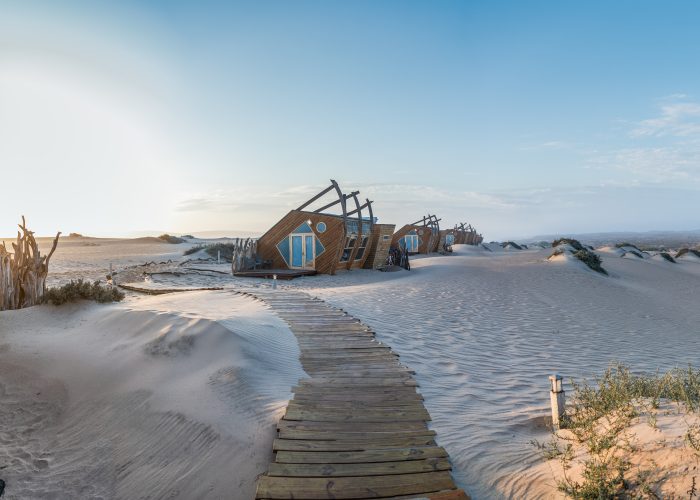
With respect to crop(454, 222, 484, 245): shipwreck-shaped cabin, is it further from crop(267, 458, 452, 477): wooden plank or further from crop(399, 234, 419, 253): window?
crop(267, 458, 452, 477): wooden plank

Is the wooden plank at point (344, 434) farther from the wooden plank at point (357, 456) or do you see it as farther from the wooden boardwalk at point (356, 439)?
the wooden plank at point (357, 456)

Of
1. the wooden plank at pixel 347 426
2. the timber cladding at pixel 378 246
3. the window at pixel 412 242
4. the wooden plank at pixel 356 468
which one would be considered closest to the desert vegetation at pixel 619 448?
the wooden plank at pixel 356 468

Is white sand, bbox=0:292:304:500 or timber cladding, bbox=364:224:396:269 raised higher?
timber cladding, bbox=364:224:396:269

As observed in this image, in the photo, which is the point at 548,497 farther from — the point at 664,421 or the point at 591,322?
the point at 591,322

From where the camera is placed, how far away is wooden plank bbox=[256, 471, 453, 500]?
3.30m

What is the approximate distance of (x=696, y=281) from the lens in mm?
21906

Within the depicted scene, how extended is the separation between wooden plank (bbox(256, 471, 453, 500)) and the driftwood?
9008 mm

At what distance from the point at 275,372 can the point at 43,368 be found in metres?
4.06

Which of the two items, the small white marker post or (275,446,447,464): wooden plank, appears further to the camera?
the small white marker post

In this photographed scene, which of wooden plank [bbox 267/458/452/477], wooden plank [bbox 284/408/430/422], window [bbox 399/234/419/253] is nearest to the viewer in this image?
wooden plank [bbox 267/458/452/477]

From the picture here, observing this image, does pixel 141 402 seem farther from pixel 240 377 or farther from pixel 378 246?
pixel 378 246

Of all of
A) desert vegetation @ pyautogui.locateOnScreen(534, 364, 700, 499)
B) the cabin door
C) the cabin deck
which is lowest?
desert vegetation @ pyautogui.locateOnScreen(534, 364, 700, 499)

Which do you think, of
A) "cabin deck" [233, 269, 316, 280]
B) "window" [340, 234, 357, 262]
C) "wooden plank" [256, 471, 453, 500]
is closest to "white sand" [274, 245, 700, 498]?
"wooden plank" [256, 471, 453, 500]

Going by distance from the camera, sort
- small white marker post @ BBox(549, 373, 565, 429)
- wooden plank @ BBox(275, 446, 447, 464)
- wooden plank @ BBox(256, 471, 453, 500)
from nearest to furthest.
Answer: wooden plank @ BBox(256, 471, 453, 500) < wooden plank @ BBox(275, 446, 447, 464) < small white marker post @ BBox(549, 373, 565, 429)
